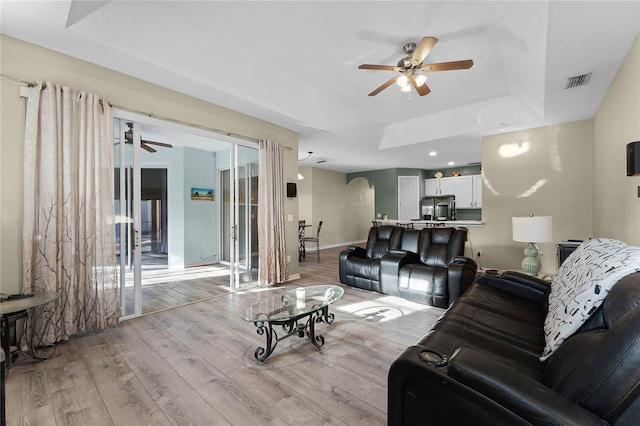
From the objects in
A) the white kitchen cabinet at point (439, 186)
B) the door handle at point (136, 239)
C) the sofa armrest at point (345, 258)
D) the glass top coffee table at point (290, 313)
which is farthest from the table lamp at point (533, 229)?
the white kitchen cabinet at point (439, 186)

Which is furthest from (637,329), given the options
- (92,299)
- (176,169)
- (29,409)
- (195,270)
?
(176,169)

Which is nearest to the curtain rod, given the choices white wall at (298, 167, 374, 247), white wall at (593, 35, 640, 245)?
white wall at (298, 167, 374, 247)

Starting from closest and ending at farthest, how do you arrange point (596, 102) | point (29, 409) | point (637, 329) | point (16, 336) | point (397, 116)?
point (637, 329) < point (29, 409) < point (16, 336) < point (596, 102) < point (397, 116)

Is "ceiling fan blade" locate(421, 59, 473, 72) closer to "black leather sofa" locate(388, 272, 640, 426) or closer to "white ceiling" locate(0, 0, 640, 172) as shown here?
"white ceiling" locate(0, 0, 640, 172)

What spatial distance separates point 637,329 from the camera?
881 millimetres

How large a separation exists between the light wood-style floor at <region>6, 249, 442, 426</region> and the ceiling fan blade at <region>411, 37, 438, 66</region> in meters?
2.77

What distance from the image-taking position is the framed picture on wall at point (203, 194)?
6172 mm

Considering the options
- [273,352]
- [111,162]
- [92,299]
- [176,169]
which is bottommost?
[273,352]

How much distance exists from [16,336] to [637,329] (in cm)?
395

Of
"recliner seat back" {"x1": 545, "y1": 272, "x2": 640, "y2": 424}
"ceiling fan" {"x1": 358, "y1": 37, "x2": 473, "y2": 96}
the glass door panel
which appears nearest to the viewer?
"recliner seat back" {"x1": 545, "y1": 272, "x2": 640, "y2": 424}

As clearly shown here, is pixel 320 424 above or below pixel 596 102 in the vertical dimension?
below

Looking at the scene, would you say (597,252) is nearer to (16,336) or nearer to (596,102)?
(596,102)

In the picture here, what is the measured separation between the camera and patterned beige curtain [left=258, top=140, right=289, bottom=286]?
4.52 metres

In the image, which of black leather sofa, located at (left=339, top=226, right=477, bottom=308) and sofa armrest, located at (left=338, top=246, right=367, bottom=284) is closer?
black leather sofa, located at (left=339, top=226, right=477, bottom=308)
